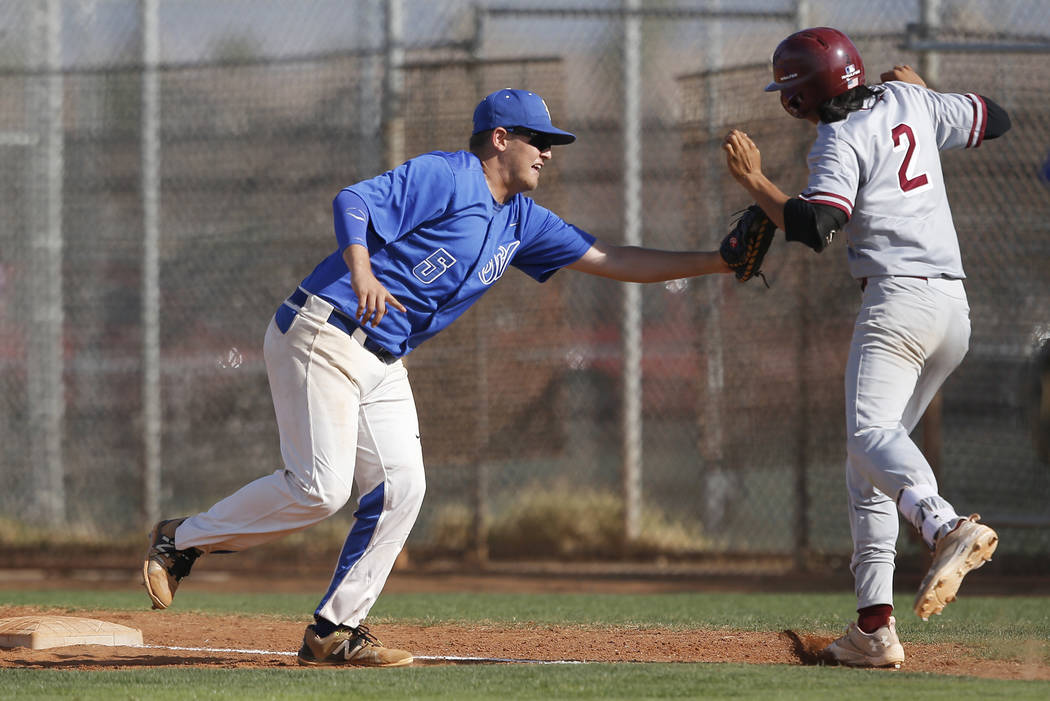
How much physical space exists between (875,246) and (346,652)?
236cm

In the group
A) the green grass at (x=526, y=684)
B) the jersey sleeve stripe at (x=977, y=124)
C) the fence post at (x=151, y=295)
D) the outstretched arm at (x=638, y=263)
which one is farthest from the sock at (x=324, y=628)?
the fence post at (x=151, y=295)

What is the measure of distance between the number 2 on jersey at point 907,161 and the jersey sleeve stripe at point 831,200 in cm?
30

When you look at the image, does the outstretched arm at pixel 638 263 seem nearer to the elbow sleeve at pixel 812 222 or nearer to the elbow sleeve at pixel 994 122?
the elbow sleeve at pixel 812 222

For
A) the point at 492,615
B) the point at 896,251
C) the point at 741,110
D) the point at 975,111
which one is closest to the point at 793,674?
the point at 896,251

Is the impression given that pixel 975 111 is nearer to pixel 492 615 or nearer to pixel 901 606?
pixel 901 606

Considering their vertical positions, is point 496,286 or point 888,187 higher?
point 888,187

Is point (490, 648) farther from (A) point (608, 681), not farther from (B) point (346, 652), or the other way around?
(A) point (608, 681)

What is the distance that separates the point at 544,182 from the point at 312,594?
324 centimetres

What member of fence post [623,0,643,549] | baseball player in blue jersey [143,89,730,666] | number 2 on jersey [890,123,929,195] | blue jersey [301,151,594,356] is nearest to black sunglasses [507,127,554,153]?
baseball player in blue jersey [143,89,730,666]

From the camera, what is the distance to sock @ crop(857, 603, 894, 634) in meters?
4.55

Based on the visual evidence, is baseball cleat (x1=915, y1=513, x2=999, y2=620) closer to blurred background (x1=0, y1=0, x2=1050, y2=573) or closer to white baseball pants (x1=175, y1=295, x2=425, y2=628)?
white baseball pants (x1=175, y1=295, x2=425, y2=628)

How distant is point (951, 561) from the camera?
3.90m

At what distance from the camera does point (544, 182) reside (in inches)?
364

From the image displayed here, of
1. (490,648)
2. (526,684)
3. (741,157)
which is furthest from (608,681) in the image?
(741,157)
